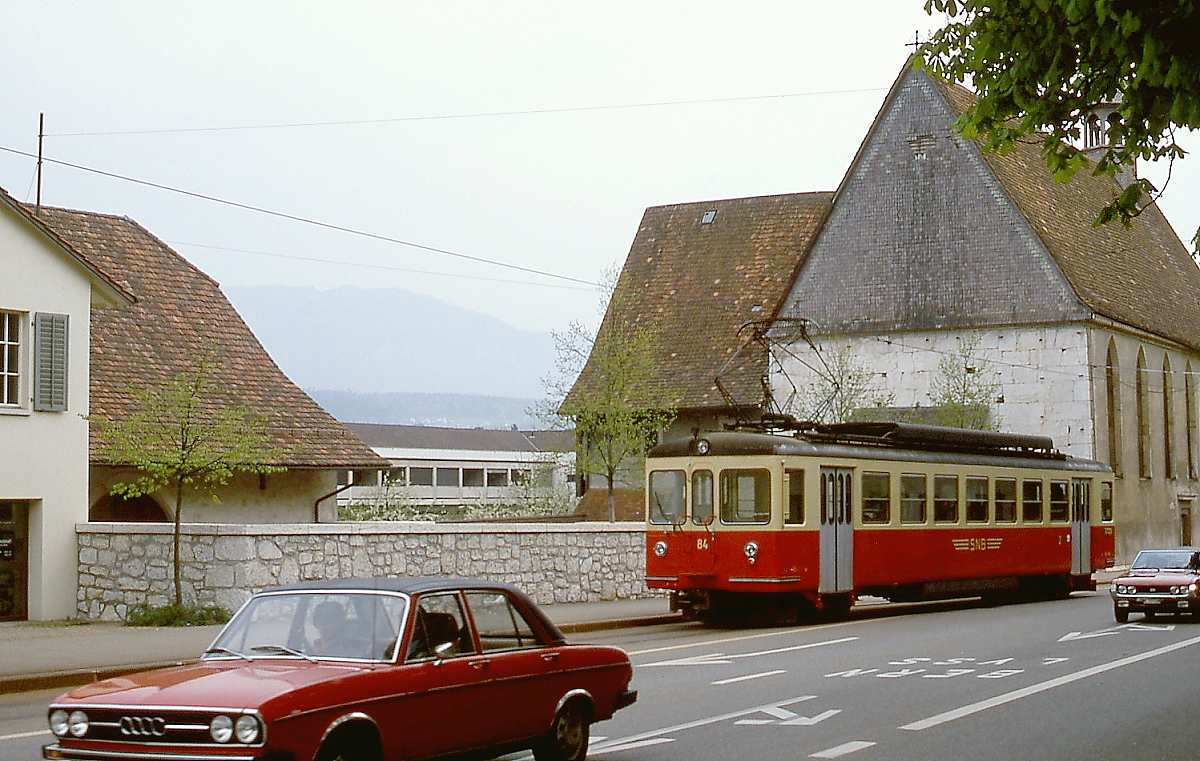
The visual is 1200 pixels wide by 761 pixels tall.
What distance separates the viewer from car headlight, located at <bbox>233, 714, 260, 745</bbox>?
330 inches

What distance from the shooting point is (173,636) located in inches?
858

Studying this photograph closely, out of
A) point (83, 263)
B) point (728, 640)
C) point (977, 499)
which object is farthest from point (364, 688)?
point (977, 499)

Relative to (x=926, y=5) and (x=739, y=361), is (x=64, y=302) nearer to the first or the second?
(x=926, y=5)

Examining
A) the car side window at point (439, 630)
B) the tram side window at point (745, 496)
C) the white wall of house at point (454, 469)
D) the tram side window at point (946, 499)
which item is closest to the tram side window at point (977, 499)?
the tram side window at point (946, 499)

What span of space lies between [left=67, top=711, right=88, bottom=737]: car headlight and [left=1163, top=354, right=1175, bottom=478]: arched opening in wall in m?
54.0

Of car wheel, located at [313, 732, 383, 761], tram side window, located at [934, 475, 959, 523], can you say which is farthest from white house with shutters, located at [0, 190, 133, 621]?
car wheel, located at [313, 732, 383, 761]

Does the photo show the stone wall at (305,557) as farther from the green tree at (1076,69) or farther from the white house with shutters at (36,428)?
the green tree at (1076,69)

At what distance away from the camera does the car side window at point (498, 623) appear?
1038cm

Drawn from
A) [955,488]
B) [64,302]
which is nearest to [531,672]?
[64,302]

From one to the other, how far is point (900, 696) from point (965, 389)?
36.1 meters

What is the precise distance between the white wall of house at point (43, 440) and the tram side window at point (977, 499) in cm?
1530

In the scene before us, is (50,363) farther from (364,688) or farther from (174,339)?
(364,688)

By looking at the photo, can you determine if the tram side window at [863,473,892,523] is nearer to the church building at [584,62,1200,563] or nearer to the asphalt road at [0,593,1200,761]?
the asphalt road at [0,593,1200,761]

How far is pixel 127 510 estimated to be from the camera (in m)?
31.7
